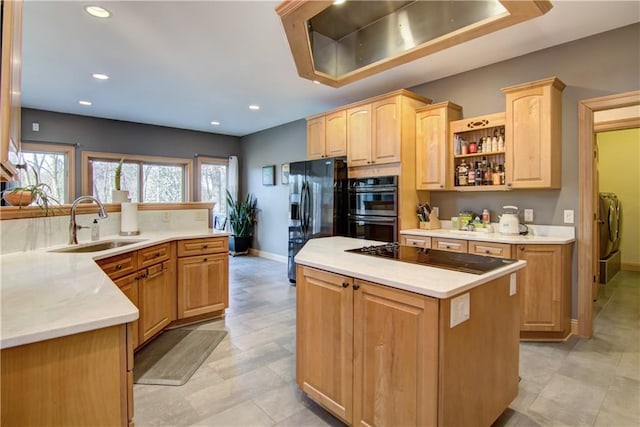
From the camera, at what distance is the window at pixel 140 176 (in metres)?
5.80

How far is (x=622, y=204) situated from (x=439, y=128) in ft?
14.2

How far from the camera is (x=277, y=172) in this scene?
21.5 ft

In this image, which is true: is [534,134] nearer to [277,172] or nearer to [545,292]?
[545,292]

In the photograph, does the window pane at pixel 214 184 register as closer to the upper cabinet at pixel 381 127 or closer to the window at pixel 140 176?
→ the window at pixel 140 176

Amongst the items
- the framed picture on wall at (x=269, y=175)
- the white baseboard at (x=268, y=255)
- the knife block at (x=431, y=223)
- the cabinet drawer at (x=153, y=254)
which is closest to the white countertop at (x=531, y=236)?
the knife block at (x=431, y=223)

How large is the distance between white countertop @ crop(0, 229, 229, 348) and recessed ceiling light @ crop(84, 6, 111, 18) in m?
1.91

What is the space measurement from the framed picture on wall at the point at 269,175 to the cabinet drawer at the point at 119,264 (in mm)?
4215

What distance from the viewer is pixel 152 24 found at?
9.03ft

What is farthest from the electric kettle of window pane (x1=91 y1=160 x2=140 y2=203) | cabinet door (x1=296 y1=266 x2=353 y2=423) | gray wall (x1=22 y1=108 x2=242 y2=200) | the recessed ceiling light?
gray wall (x1=22 y1=108 x2=242 y2=200)

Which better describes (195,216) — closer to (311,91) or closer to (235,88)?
(235,88)

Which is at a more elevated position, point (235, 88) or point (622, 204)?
point (235, 88)

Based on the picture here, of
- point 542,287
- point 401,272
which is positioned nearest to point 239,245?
point 542,287

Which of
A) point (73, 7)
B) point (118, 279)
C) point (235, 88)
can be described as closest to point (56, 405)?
point (118, 279)

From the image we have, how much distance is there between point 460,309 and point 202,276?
104 inches
